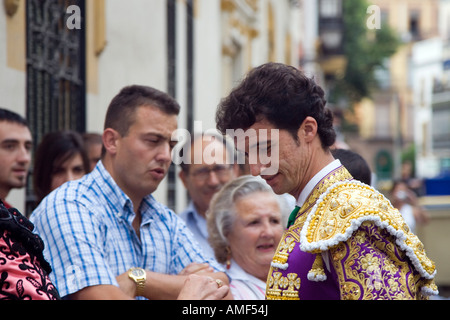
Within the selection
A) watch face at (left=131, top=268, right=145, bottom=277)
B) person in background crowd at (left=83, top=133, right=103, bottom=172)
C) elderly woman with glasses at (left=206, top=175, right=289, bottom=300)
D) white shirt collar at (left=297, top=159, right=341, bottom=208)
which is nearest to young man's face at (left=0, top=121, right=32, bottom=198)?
person in background crowd at (left=83, top=133, right=103, bottom=172)

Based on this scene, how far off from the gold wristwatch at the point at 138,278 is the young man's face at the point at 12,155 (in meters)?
1.22

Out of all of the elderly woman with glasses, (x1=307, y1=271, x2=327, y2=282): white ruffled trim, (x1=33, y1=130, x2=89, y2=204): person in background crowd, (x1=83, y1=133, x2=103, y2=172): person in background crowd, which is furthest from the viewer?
(x1=83, y1=133, x2=103, y2=172): person in background crowd

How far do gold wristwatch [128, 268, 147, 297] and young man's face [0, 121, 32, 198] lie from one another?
122 cm

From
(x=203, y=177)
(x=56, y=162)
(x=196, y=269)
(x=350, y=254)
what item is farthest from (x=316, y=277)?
(x=203, y=177)

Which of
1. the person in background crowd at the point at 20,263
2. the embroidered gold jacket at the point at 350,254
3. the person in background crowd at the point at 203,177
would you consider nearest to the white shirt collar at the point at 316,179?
the embroidered gold jacket at the point at 350,254

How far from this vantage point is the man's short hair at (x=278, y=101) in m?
2.35

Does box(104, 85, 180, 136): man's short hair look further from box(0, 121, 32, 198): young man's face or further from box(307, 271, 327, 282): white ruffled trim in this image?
box(307, 271, 327, 282): white ruffled trim

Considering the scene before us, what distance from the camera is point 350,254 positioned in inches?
82.3

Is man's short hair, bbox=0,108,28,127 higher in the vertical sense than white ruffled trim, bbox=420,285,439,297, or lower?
higher

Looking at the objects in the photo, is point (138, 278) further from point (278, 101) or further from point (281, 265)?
point (278, 101)

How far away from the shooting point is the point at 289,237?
2.38m

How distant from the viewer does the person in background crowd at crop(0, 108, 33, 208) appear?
413 centimetres

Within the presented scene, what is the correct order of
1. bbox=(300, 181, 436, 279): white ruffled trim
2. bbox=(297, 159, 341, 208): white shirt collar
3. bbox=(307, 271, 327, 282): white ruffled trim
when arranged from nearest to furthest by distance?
bbox=(300, 181, 436, 279): white ruffled trim, bbox=(307, 271, 327, 282): white ruffled trim, bbox=(297, 159, 341, 208): white shirt collar
